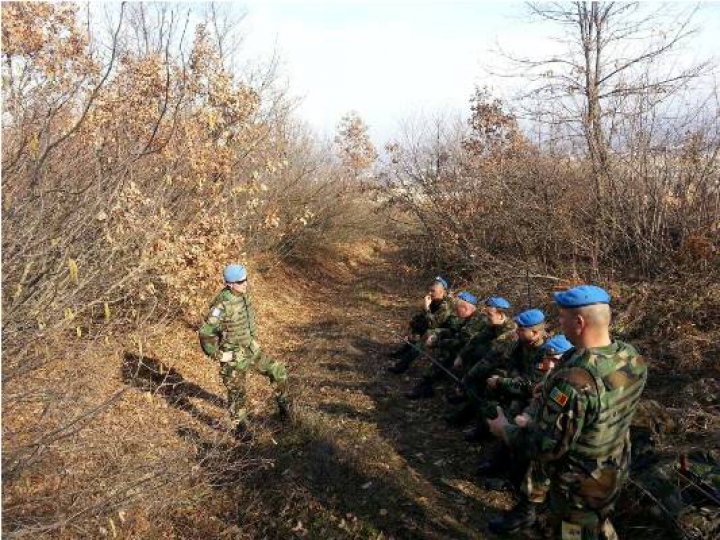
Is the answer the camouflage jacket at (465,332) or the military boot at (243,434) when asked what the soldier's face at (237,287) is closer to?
the military boot at (243,434)

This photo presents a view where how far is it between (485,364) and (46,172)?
14.7ft

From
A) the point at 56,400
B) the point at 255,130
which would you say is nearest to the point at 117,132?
the point at 56,400

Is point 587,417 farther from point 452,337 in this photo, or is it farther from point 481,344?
point 452,337

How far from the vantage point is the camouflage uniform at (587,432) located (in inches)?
106

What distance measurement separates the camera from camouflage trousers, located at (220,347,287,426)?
19.1 ft

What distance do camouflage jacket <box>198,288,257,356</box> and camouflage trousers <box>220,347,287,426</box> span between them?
12cm

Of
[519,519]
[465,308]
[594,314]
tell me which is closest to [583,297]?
[594,314]

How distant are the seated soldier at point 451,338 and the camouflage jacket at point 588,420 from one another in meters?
3.82

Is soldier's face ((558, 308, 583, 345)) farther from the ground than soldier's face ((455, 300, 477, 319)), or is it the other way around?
soldier's face ((558, 308, 583, 345))

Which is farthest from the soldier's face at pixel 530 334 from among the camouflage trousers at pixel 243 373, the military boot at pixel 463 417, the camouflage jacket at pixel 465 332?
the camouflage trousers at pixel 243 373

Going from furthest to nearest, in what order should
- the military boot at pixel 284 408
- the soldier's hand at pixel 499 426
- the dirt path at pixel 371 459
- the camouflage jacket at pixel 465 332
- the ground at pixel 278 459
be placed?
the camouflage jacket at pixel 465 332 < the military boot at pixel 284 408 < the dirt path at pixel 371 459 < the ground at pixel 278 459 < the soldier's hand at pixel 499 426

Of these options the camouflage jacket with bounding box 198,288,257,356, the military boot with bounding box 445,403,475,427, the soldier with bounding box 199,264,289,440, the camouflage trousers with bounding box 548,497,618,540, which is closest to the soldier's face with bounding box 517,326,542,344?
the military boot with bounding box 445,403,475,427

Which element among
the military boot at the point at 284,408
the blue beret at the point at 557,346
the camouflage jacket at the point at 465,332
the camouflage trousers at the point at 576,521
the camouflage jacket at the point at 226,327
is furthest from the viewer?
the camouflage jacket at the point at 465,332

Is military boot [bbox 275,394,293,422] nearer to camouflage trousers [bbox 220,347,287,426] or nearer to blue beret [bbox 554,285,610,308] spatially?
camouflage trousers [bbox 220,347,287,426]
